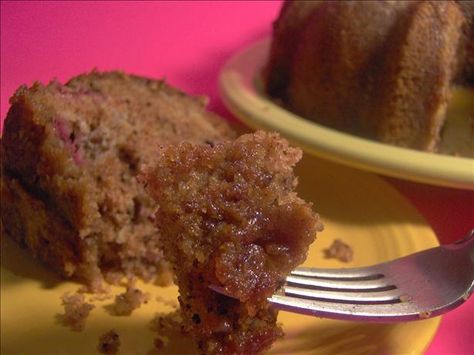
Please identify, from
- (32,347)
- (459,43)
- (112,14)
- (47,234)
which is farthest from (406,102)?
(112,14)

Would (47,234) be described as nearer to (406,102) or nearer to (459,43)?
(406,102)

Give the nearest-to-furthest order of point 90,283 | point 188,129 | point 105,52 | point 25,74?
point 90,283
point 188,129
point 25,74
point 105,52

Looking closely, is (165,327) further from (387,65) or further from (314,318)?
(387,65)

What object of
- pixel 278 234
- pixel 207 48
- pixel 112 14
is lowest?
pixel 207 48

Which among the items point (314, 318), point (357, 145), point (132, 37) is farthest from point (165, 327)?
point (132, 37)

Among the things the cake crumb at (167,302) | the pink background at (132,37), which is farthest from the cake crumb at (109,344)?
the pink background at (132,37)
